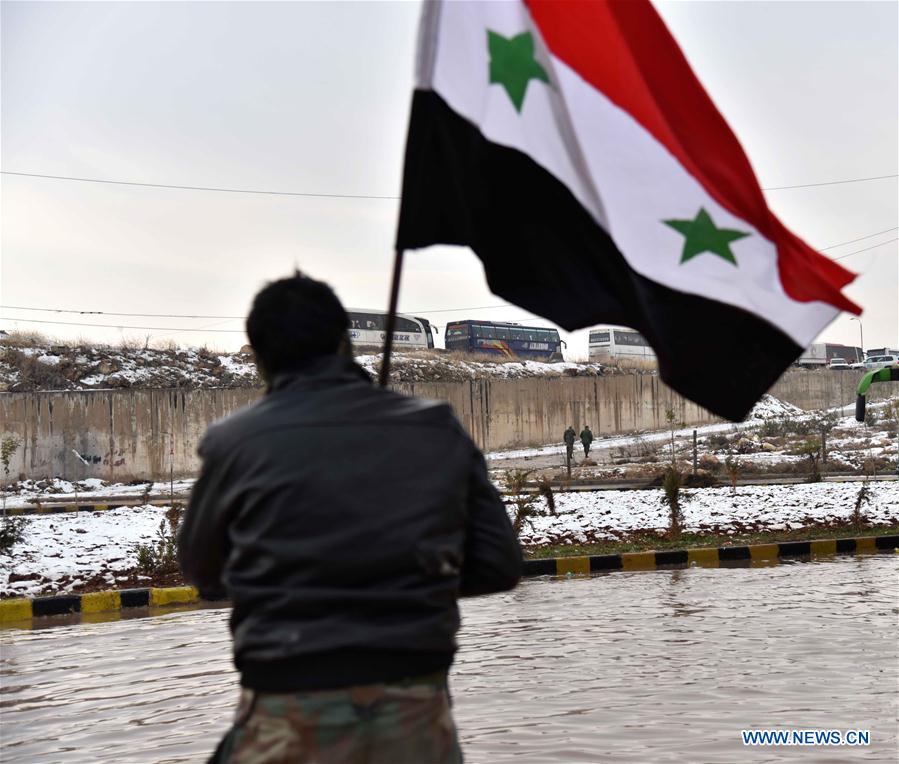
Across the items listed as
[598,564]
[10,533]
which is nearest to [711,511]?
[598,564]

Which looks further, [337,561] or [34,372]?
[34,372]

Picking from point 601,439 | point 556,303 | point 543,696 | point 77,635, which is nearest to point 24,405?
point 601,439

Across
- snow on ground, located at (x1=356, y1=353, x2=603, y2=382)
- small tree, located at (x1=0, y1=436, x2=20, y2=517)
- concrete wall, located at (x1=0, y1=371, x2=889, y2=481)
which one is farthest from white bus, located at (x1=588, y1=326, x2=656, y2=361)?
small tree, located at (x1=0, y1=436, x2=20, y2=517)

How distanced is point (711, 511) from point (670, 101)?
14.9m

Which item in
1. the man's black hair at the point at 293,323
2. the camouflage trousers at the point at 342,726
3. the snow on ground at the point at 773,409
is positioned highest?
the snow on ground at the point at 773,409

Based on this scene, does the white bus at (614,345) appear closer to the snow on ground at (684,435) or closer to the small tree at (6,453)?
the snow on ground at (684,435)

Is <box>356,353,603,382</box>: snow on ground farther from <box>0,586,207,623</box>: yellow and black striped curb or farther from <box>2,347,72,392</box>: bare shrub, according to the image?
<box>0,586,207,623</box>: yellow and black striped curb

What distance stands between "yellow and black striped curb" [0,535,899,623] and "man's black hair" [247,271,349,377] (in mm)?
9705

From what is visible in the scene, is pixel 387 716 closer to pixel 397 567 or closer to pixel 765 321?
pixel 397 567

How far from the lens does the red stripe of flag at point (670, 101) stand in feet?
9.32

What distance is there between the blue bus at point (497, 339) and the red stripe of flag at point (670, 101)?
5738 cm

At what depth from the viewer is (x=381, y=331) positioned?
55219 mm

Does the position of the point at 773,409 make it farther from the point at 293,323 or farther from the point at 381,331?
the point at 293,323

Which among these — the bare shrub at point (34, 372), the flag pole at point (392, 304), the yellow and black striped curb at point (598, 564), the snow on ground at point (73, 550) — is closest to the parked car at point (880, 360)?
the bare shrub at point (34, 372)
